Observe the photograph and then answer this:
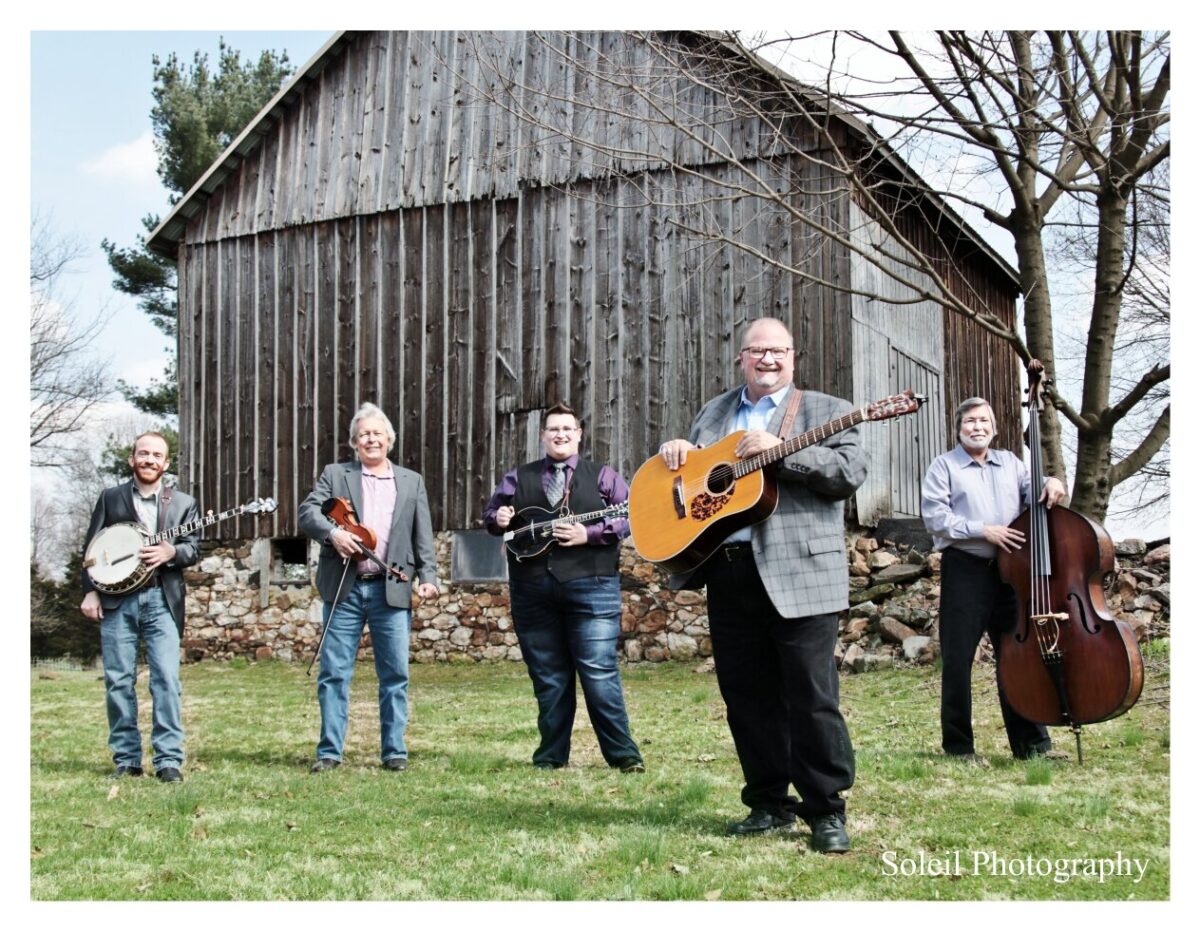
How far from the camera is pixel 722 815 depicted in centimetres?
A: 507

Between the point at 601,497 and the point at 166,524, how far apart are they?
2.22 meters

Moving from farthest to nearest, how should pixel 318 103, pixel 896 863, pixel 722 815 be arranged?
Result: pixel 318 103 < pixel 722 815 < pixel 896 863

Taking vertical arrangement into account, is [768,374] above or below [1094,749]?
above

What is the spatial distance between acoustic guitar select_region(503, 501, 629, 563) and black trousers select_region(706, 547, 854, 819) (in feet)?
5.59

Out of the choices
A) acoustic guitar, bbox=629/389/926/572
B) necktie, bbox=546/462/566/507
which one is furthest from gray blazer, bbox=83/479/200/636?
acoustic guitar, bbox=629/389/926/572

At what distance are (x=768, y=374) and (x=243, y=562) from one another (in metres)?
11.2

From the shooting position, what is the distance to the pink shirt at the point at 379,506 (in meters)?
6.62

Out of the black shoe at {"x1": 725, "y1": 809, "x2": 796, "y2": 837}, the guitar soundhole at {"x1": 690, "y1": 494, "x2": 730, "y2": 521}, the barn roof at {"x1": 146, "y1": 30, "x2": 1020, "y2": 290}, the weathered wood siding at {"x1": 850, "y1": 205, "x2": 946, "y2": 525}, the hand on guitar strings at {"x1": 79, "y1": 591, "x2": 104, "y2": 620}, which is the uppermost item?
the barn roof at {"x1": 146, "y1": 30, "x2": 1020, "y2": 290}

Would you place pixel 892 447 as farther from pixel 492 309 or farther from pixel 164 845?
pixel 164 845

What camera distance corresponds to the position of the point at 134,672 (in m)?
6.52

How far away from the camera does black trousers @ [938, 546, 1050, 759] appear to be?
613 cm

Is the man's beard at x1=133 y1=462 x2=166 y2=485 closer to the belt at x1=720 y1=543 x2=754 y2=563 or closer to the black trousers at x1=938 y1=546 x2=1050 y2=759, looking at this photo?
the belt at x1=720 y1=543 x2=754 y2=563

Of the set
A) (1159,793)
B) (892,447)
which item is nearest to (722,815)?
(1159,793)

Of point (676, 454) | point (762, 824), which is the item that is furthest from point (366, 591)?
point (762, 824)
